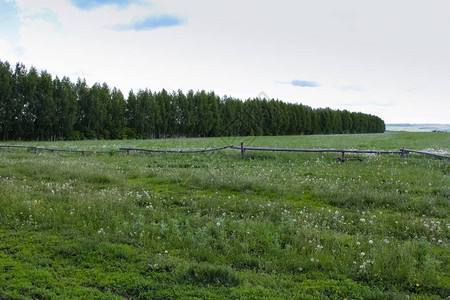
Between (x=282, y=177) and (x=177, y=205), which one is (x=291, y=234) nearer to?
(x=177, y=205)

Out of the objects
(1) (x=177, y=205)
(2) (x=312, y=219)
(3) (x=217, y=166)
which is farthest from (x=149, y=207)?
(3) (x=217, y=166)

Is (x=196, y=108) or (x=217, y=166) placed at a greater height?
(x=196, y=108)

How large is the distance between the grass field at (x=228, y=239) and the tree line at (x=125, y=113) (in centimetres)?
5278

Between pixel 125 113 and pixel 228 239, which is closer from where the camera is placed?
pixel 228 239

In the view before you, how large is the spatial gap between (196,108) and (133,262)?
80.7 m

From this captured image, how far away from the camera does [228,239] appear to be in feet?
22.0

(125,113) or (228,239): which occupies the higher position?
(125,113)

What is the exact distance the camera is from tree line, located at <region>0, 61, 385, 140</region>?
188 ft

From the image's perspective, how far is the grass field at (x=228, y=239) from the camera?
5.00 meters

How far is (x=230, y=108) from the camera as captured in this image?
9006 cm

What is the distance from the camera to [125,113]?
7544cm

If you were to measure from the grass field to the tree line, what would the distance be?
173 ft

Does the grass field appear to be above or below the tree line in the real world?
below

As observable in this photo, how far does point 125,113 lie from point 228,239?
73.5m
